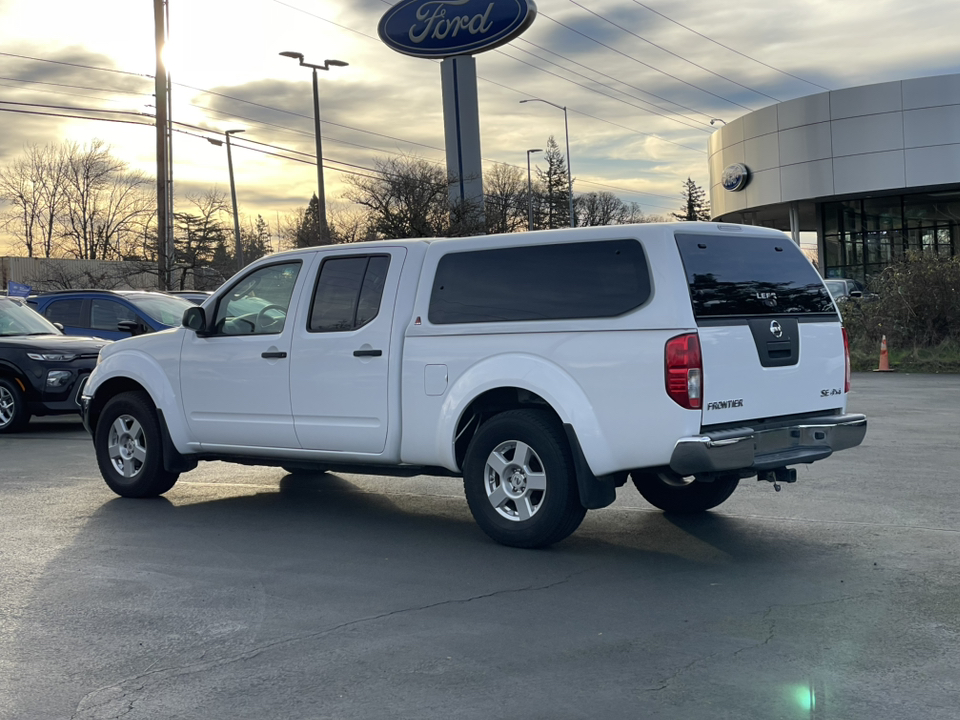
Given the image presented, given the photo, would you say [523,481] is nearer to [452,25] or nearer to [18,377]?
[18,377]

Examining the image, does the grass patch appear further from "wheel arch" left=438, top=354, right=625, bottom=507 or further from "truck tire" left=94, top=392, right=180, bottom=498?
"truck tire" left=94, top=392, right=180, bottom=498

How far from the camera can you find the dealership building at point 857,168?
1746 inches

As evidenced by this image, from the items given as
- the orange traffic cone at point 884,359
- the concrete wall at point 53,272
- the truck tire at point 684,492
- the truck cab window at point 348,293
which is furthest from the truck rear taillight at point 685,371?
the concrete wall at point 53,272

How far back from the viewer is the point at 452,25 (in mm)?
37312

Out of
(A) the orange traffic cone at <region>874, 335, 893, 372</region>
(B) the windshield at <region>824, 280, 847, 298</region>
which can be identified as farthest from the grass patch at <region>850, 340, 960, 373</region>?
(B) the windshield at <region>824, 280, 847, 298</region>

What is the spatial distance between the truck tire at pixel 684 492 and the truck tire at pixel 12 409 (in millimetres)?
9007

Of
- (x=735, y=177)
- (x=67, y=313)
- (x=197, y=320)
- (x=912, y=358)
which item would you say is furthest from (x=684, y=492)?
(x=735, y=177)

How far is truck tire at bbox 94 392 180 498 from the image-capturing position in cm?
891

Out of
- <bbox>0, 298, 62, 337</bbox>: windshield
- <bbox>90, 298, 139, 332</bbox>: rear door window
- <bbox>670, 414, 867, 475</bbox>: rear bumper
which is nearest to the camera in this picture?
<bbox>670, 414, 867, 475</bbox>: rear bumper

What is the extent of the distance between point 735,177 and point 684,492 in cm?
4532

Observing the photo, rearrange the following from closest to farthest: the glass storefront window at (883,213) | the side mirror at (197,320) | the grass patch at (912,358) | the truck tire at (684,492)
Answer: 1. the truck tire at (684,492)
2. the side mirror at (197,320)
3. the grass patch at (912,358)
4. the glass storefront window at (883,213)

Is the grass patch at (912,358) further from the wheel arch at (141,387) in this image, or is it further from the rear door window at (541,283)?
the wheel arch at (141,387)

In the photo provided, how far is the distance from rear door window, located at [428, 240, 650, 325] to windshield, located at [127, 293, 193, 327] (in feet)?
33.3

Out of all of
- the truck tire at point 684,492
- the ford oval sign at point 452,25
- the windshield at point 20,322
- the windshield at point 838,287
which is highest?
the ford oval sign at point 452,25
